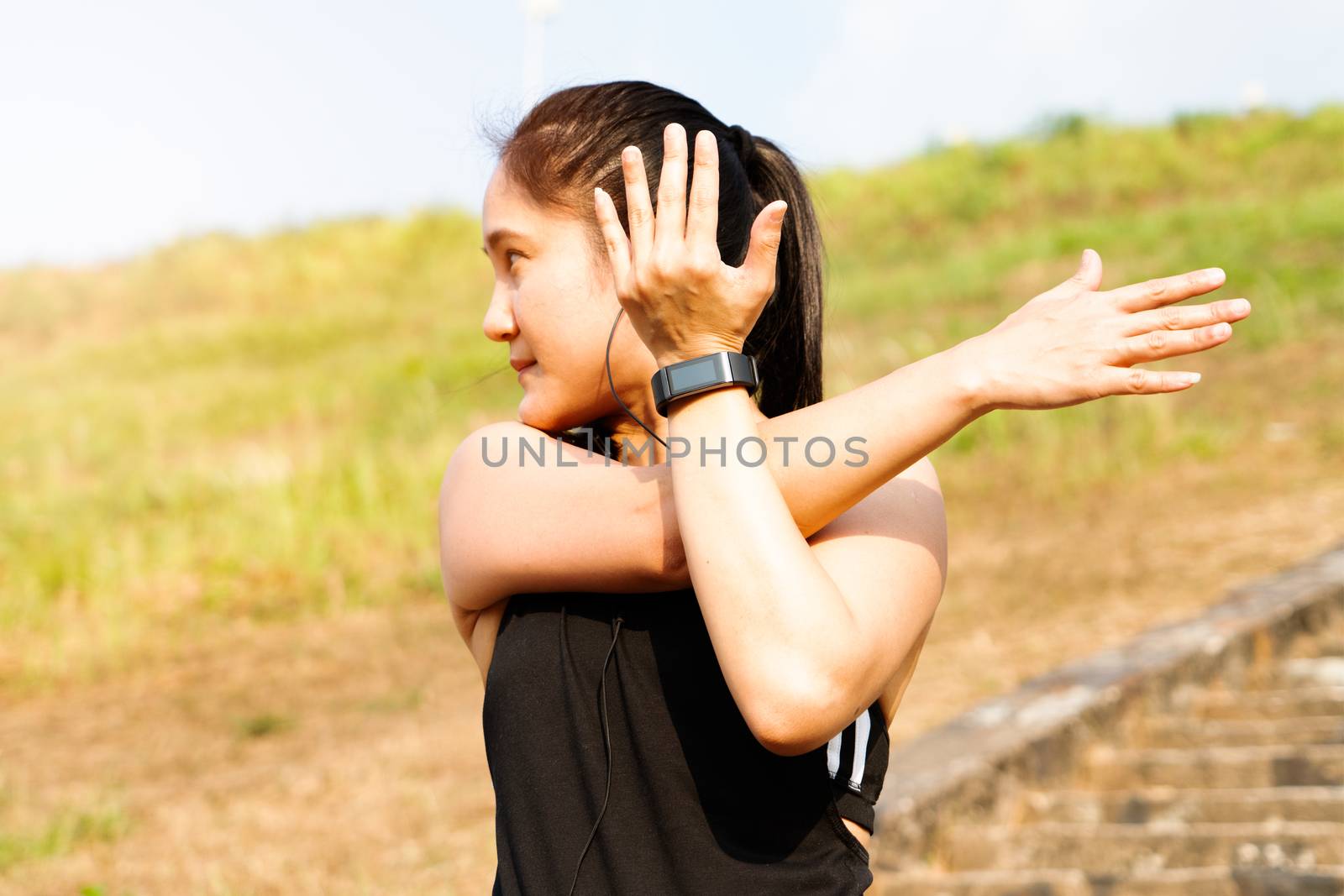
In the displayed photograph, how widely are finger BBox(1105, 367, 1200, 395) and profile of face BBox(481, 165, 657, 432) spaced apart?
1.77 feet

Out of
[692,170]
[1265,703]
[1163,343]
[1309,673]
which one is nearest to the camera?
[1163,343]

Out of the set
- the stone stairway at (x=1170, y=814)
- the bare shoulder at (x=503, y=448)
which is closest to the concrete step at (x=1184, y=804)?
the stone stairway at (x=1170, y=814)

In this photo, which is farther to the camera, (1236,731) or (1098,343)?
(1236,731)

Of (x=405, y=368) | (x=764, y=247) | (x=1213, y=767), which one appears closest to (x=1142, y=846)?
(x=1213, y=767)

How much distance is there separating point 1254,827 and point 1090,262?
2.45 meters

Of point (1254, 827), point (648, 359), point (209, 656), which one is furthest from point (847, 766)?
point (209, 656)

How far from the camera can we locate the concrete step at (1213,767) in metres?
3.51

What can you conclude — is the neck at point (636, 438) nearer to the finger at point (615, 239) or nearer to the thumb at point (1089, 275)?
the finger at point (615, 239)

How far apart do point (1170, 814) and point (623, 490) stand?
278 centimetres

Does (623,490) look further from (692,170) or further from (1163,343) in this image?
(1163,343)

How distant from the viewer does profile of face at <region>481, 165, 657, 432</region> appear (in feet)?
4.86

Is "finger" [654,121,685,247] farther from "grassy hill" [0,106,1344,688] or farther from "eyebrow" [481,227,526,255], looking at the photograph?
"grassy hill" [0,106,1344,688]

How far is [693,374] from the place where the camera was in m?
1.26

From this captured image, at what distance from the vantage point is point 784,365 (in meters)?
1.71
